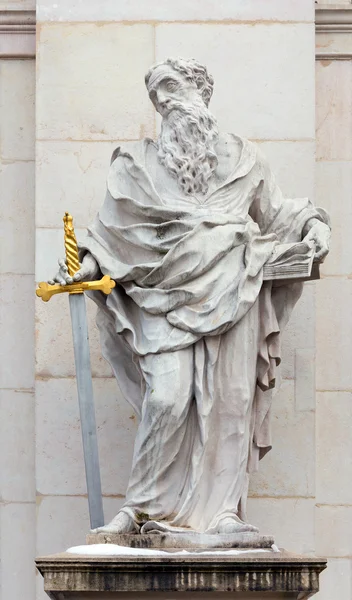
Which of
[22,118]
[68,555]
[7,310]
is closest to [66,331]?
[7,310]

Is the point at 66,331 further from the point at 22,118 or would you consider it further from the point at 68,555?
the point at 68,555

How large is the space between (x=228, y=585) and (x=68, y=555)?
0.73 meters

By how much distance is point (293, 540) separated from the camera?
12.0m

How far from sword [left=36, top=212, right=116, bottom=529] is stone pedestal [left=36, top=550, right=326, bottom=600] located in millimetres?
715

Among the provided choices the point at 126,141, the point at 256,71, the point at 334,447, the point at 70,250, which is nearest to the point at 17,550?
the point at 334,447

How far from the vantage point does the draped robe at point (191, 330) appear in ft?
35.6

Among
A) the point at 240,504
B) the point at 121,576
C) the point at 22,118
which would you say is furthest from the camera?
the point at 22,118

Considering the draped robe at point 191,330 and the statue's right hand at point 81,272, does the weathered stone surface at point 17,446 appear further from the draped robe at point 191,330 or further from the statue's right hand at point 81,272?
the statue's right hand at point 81,272

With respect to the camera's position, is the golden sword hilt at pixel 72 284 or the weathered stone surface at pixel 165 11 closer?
the golden sword hilt at pixel 72 284

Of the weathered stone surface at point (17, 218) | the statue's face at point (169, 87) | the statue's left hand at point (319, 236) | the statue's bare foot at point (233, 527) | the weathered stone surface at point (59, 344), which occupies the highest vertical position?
the statue's face at point (169, 87)

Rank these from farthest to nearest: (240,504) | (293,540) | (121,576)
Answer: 1. (293,540)
2. (240,504)
3. (121,576)

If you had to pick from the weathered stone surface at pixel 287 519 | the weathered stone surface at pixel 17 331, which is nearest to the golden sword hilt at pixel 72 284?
the weathered stone surface at pixel 17 331

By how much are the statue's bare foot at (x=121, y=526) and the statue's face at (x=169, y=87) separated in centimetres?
202

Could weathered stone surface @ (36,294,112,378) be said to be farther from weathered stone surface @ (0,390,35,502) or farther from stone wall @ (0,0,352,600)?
weathered stone surface @ (0,390,35,502)
